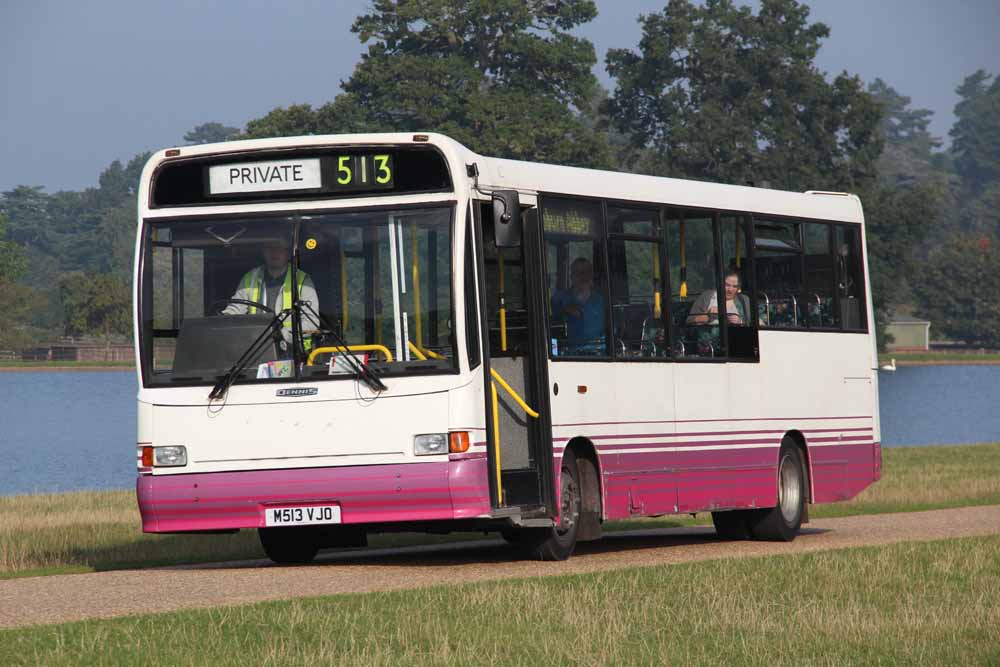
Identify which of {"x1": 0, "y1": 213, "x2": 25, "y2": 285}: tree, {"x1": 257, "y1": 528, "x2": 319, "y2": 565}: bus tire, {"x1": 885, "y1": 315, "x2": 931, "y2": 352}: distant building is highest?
{"x1": 0, "y1": 213, "x2": 25, "y2": 285}: tree

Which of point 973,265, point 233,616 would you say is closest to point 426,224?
point 233,616

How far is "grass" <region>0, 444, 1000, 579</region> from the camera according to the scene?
18922 millimetres

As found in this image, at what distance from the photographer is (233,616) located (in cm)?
1211

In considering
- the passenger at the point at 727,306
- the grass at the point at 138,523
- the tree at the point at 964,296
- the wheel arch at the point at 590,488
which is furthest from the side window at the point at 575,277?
the tree at the point at 964,296

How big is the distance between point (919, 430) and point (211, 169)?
2060 inches

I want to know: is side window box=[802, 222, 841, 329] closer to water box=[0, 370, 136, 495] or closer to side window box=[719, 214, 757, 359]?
side window box=[719, 214, 757, 359]

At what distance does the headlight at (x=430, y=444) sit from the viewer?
14945 mm

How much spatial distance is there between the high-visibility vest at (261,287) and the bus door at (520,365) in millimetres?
1448

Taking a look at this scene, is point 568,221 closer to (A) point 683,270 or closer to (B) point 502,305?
(B) point 502,305

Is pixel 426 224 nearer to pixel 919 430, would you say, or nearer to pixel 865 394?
pixel 865 394

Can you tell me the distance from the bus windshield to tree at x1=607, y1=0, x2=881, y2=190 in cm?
8590

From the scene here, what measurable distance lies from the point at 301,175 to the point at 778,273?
251 inches

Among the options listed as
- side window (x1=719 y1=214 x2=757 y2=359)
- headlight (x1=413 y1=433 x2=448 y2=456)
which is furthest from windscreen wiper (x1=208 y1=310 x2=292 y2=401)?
side window (x1=719 y1=214 x2=757 y2=359)

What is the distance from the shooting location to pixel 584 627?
11.9 m
